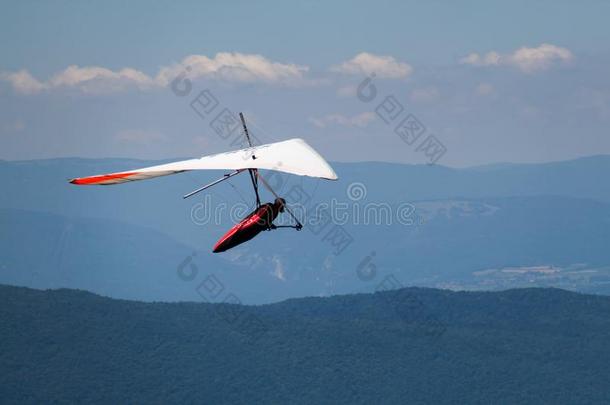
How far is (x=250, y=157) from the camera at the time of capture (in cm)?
5269

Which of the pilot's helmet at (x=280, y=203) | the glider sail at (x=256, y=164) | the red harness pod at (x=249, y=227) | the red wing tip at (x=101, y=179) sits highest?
the red wing tip at (x=101, y=179)

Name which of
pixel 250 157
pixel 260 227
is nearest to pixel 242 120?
pixel 250 157

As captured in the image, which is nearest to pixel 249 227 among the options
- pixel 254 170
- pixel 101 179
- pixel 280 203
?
pixel 280 203

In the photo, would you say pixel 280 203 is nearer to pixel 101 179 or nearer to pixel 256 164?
pixel 256 164

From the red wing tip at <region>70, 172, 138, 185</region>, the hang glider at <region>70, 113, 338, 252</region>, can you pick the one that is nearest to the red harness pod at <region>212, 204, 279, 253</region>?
the hang glider at <region>70, 113, 338, 252</region>

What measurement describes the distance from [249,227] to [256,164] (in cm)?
290

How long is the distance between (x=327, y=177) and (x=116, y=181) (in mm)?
11561

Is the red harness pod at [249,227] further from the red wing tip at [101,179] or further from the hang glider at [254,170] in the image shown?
the red wing tip at [101,179]

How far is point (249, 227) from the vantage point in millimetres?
50562

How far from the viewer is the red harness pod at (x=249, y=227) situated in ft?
164

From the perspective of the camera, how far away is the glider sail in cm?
4906

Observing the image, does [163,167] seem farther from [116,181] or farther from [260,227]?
[260,227]

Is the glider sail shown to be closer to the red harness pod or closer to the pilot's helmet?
the pilot's helmet

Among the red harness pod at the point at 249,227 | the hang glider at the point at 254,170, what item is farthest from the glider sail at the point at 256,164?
the red harness pod at the point at 249,227
